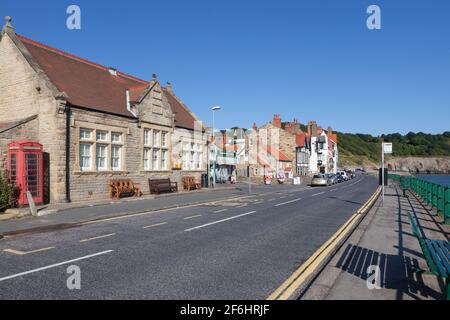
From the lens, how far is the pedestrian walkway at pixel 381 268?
530cm

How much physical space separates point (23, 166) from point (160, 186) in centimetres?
1052

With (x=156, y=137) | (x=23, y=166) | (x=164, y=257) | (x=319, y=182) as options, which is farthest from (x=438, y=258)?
(x=319, y=182)

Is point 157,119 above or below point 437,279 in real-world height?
above

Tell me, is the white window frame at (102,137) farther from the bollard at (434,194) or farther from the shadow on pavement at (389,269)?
the bollard at (434,194)

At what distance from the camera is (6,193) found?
15109mm

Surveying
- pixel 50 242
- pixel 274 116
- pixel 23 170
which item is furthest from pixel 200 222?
pixel 274 116

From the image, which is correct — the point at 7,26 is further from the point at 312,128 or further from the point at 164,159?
the point at 312,128

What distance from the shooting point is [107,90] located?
24.0m

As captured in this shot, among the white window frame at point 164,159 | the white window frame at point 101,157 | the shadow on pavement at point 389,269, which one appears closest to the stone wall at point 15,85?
the white window frame at point 101,157

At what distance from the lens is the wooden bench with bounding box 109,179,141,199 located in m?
21.2

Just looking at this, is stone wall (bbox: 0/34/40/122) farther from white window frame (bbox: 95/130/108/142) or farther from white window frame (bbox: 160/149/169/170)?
white window frame (bbox: 160/149/169/170)

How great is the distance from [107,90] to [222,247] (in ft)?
62.5

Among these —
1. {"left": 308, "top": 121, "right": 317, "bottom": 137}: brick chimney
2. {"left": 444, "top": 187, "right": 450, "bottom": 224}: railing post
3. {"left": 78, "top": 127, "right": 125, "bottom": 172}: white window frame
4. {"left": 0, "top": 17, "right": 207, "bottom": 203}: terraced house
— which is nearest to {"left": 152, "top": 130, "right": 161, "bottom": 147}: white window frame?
{"left": 0, "top": 17, "right": 207, "bottom": 203}: terraced house
